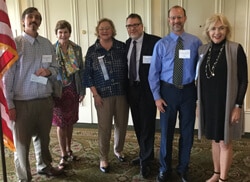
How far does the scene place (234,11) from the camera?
155 inches

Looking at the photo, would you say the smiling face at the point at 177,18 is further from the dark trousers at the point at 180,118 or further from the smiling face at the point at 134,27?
the dark trousers at the point at 180,118

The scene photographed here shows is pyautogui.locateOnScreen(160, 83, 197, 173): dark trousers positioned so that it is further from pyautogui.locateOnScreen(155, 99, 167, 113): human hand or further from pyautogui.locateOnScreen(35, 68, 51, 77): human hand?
pyautogui.locateOnScreen(35, 68, 51, 77): human hand

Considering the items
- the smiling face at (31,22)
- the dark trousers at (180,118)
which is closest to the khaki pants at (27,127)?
the smiling face at (31,22)

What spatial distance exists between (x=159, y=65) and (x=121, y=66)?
17.4 inches

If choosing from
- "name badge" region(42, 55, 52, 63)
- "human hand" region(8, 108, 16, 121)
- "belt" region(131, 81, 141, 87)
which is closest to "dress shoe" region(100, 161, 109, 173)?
"belt" region(131, 81, 141, 87)

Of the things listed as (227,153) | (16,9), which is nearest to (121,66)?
(227,153)

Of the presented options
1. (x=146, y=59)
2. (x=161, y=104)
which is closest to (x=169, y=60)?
(x=146, y=59)

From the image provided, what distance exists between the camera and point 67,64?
3008 mm

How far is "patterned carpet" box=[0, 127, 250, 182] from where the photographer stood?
114 inches

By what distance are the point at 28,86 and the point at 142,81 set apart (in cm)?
107

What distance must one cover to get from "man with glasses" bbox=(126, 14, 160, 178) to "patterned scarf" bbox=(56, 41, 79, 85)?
1.93 ft

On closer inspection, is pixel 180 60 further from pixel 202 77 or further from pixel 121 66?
pixel 121 66

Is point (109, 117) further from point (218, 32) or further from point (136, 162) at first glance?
point (218, 32)

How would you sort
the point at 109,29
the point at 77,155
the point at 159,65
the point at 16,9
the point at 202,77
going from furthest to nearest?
the point at 16,9 < the point at 77,155 < the point at 109,29 < the point at 159,65 < the point at 202,77
